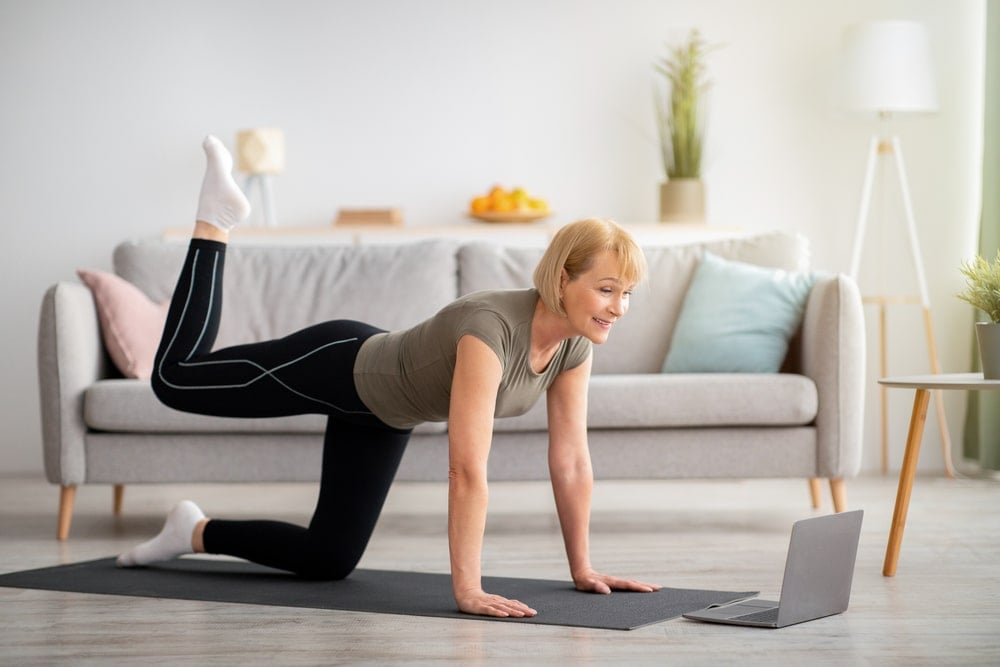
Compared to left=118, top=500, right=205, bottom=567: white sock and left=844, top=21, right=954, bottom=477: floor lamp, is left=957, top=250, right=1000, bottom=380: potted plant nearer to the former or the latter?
left=118, top=500, right=205, bottom=567: white sock

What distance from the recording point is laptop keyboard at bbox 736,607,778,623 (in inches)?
91.9

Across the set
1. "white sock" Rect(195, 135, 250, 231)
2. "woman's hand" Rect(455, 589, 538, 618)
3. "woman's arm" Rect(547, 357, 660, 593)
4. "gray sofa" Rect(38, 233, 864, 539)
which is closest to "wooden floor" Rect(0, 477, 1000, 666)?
"woman's hand" Rect(455, 589, 538, 618)

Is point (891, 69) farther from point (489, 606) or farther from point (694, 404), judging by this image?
point (489, 606)

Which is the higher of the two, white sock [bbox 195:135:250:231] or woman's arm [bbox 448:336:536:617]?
white sock [bbox 195:135:250:231]

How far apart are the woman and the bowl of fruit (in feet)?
7.30

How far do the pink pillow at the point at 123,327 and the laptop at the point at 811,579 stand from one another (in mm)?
2062

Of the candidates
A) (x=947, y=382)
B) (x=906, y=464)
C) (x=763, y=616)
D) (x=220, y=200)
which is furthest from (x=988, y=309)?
(x=220, y=200)

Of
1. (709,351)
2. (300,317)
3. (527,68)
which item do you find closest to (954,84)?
(527,68)

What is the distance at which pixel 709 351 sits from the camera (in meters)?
3.89

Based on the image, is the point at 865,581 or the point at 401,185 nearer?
the point at 865,581

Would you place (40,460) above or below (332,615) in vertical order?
below

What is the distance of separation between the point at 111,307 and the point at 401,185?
6.13 ft

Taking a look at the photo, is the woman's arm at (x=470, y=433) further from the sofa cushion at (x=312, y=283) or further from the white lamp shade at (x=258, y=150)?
the white lamp shade at (x=258, y=150)

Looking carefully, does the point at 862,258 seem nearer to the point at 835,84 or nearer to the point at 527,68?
the point at 835,84
